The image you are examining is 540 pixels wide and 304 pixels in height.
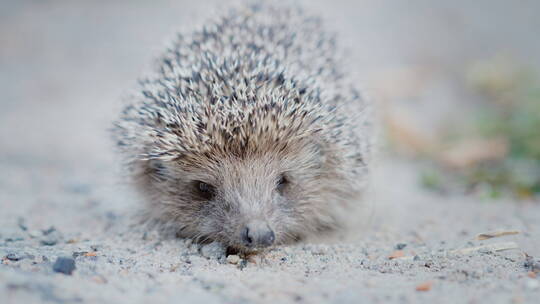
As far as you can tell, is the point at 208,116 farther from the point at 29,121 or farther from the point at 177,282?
the point at 29,121

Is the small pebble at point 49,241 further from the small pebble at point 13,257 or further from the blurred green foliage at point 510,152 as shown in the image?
the blurred green foliage at point 510,152

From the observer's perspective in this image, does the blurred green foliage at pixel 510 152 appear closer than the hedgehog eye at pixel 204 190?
No

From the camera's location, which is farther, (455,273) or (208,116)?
(208,116)

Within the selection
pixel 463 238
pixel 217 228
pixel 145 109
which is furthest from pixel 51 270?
pixel 463 238

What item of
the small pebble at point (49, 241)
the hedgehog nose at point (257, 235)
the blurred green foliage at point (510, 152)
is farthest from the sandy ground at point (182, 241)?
the blurred green foliage at point (510, 152)

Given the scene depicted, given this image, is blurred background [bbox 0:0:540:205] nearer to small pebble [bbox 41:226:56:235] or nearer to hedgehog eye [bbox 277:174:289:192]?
small pebble [bbox 41:226:56:235]

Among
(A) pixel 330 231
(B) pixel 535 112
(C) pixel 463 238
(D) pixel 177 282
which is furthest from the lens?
(B) pixel 535 112

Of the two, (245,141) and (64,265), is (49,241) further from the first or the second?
(245,141)

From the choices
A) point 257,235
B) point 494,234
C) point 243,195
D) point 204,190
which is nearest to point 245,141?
point 243,195
